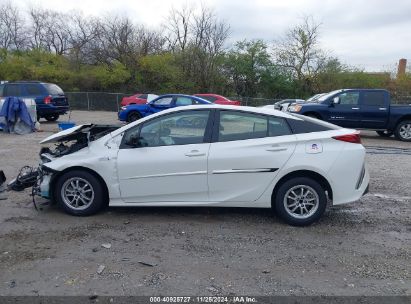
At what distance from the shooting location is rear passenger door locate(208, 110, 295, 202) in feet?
17.4

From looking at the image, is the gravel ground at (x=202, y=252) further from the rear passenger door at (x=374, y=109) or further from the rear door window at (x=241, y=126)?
the rear passenger door at (x=374, y=109)

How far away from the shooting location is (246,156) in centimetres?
532

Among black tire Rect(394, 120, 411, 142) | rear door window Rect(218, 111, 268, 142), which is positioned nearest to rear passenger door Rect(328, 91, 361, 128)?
black tire Rect(394, 120, 411, 142)

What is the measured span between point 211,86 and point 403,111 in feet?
77.1

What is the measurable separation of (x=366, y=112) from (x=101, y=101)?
967 inches

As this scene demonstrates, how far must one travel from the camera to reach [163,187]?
5438 millimetres

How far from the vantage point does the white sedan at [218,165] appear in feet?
17.4

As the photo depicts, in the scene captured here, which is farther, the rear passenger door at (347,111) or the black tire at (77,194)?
the rear passenger door at (347,111)

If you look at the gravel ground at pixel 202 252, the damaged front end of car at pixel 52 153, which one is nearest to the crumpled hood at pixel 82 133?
the damaged front end of car at pixel 52 153

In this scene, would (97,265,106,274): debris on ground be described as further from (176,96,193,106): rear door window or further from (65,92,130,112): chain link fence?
(65,92,130,112): chain link fence

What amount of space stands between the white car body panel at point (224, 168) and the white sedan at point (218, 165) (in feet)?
0.04

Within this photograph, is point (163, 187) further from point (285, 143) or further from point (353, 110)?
point (353, 110)

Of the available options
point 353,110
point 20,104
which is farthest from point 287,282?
point 20,104

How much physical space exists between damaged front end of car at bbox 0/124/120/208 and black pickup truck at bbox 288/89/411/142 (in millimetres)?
10611
